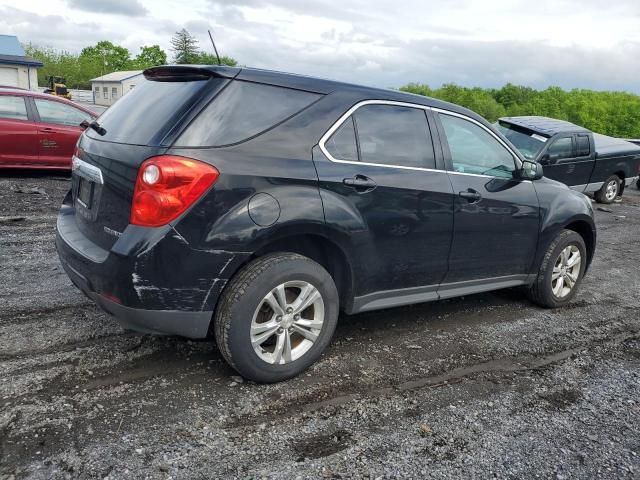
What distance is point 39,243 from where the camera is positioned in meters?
Answer: 6.21

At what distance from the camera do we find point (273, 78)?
3.42 m

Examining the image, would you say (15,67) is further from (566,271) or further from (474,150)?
(566,271)

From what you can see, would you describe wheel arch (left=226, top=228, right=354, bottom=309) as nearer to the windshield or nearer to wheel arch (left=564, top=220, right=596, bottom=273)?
wheel arch (left=564, top=220, right=596, bottom=273)

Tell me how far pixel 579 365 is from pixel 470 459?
1.66m

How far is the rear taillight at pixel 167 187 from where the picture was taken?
2963mm

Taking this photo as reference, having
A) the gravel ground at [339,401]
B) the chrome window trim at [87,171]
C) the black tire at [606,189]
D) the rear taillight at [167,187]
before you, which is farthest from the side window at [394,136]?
the black tire at [606,189]

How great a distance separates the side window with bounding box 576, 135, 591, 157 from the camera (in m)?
11.7

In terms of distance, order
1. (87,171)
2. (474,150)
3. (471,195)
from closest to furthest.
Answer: (87,171)
(471,195)
(474,150)

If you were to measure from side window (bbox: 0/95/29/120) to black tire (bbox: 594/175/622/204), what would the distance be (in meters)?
12.0

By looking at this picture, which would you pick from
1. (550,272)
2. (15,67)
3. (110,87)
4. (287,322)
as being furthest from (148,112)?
(110,87)

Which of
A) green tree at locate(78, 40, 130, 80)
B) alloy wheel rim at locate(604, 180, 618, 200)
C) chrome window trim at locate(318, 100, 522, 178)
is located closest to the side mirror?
chrome window trim at locate(318, 100, 522, 178)

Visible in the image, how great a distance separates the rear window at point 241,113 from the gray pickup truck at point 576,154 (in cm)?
815

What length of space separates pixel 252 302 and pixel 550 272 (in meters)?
3.09

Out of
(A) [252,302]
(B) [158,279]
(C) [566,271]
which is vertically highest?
(B) [158,279]
